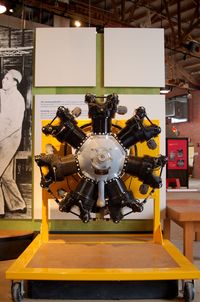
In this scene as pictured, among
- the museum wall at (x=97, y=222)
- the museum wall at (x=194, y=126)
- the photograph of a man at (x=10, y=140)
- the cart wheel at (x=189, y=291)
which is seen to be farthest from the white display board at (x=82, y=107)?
the museum wall at (x=194, y=126)

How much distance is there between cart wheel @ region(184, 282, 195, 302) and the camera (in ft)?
6.21

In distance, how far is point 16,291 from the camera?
1.89 m

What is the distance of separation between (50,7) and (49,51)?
464 centimetres

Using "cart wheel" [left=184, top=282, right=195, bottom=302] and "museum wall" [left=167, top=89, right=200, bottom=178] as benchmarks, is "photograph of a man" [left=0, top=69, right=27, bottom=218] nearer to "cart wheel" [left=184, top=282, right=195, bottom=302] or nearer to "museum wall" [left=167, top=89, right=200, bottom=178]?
"cart wheel" [left=184, top=282, right=195, bottom=302]

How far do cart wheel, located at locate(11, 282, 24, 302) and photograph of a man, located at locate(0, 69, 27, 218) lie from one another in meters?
1.19

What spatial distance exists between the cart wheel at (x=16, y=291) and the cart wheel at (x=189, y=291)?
32.3 inches

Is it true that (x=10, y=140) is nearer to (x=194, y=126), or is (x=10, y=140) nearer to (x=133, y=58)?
(x=133, y=58)

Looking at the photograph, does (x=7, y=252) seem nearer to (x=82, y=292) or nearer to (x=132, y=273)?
(x=82, y=292)

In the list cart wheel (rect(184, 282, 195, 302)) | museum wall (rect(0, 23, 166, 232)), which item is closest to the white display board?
museum wall (rect(0, 23, 166, 232))

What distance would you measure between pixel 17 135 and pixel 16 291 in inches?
57.3

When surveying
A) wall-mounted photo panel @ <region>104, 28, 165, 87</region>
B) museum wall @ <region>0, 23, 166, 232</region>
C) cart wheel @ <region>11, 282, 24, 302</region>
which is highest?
wall-mounted photo panel @ <region>104, 28, 165, 87</region>

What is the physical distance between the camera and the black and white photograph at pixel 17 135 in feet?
10.1

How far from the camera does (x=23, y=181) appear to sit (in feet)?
10.1

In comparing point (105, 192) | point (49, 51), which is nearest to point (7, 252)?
point (105, 192)
